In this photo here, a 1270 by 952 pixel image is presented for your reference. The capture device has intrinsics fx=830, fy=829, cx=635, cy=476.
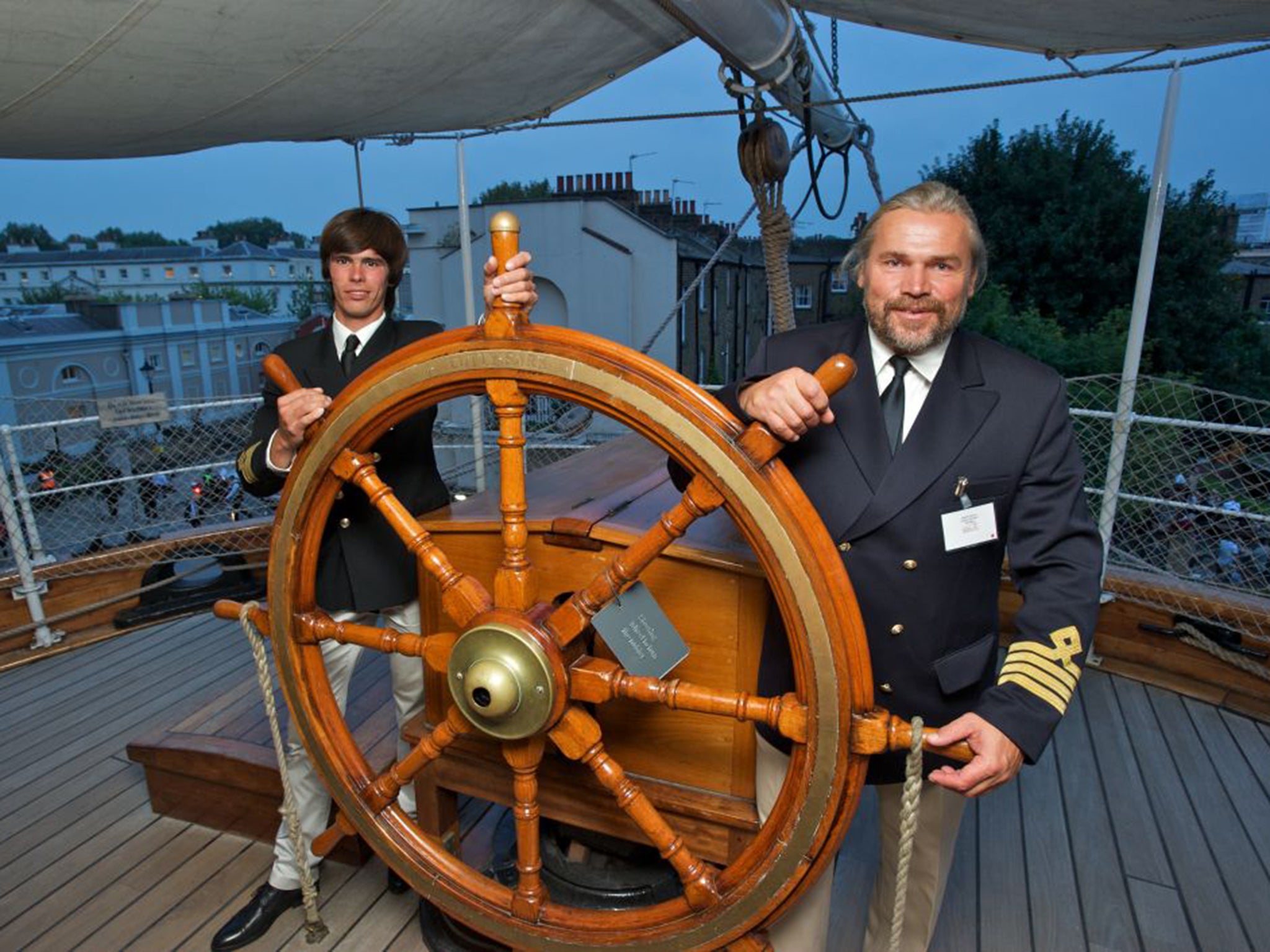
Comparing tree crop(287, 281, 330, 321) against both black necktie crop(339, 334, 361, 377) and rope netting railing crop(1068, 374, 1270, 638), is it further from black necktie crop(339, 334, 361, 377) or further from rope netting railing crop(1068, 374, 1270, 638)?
black necktie crop(339, 334, 361, 377)

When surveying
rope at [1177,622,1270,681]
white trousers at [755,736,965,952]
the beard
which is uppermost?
the beard

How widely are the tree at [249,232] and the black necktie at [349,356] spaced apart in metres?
70.1

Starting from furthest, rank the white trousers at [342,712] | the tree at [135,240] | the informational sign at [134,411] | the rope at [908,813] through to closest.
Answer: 1. the tree at [135,240]
2. the informational sign at [134,411]
3. the white trousers at [342,712]
4. the rope at [908,813]

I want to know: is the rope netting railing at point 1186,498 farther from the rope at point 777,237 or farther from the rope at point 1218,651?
the rope at point 777,237

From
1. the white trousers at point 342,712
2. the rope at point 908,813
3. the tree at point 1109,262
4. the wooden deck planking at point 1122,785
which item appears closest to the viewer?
the rope at point 908,813

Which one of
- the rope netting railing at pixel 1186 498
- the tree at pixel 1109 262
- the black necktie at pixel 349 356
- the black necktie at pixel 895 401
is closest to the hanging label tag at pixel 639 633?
the black necktie at pixel 895 401

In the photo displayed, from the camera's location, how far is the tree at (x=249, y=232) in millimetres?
65562

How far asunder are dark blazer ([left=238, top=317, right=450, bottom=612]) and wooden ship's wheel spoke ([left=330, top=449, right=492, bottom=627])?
1.04 feet

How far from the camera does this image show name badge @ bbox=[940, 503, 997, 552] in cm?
105

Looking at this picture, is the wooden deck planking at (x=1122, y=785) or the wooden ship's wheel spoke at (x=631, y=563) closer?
the wooden ship's wheel spoke at (x=631, y=563)

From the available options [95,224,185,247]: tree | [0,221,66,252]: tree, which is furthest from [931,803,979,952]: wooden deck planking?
[95,224,185,247]: tree

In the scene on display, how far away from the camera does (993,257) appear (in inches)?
736

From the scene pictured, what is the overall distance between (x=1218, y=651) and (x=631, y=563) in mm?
2498

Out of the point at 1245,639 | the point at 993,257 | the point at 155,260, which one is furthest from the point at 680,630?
the point at 155,260
